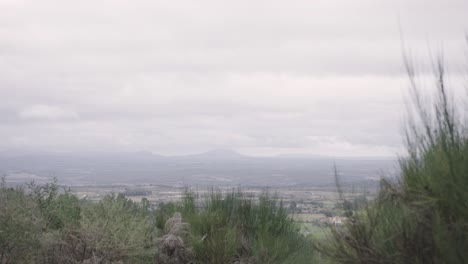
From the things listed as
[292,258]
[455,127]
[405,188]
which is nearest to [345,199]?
[405,188]

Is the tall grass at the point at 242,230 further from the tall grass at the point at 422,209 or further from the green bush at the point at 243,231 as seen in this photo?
the tall grass at the point at 422,209

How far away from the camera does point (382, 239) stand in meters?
6.58

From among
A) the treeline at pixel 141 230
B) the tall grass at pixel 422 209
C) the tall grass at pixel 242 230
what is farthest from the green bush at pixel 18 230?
the tall grass at pixel 422 209

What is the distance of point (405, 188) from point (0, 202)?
6.54 metres

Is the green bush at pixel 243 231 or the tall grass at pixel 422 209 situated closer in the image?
the tall grass at pixel 422 209

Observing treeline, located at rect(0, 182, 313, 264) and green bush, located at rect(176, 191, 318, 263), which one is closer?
treeline, located at rect(0, 182, 313, 264)

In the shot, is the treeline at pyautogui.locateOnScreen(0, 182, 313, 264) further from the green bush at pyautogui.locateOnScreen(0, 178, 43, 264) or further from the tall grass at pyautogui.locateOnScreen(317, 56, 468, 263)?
the tall grass at pyautogui.locateOnScreen(317, 56, 468, 263)

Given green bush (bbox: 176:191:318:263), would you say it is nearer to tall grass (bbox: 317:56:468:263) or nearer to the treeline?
the treeline

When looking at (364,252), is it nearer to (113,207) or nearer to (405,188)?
(405,188)

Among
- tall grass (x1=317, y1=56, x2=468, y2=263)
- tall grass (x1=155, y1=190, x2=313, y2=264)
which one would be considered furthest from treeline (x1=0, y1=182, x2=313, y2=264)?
tall grass (x1=317, y1=56, x2=468, y2=263)

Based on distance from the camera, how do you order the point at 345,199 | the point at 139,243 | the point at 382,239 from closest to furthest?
the point at 382,239 < the point at 345,199 < the point at 139,243

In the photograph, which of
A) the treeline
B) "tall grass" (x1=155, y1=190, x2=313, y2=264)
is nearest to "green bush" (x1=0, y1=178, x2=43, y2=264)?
the treeline

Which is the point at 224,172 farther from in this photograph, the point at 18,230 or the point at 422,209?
the point at 422,209

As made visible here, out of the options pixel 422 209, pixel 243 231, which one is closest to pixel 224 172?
pixel 243 231
